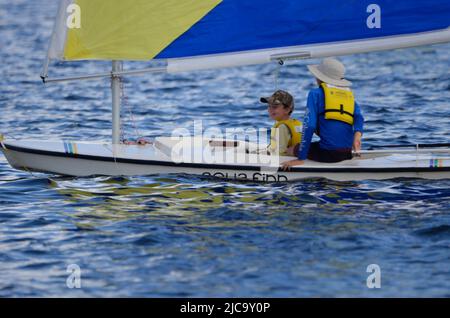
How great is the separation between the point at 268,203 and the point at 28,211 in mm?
2437

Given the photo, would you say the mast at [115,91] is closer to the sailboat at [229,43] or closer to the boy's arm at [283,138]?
the sailboat at [229,43]

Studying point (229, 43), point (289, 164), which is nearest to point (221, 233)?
point (289, 164)

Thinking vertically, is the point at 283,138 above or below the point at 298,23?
below

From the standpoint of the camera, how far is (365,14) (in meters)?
10.7

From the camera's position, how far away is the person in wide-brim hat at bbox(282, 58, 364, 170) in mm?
10859

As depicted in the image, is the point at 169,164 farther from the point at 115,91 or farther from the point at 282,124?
the point at 282,124

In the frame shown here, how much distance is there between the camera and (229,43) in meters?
11.0

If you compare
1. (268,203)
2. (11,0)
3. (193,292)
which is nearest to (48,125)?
(268,203)

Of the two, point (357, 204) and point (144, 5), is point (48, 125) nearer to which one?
point (144, 5)

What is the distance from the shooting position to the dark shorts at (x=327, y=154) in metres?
11.0

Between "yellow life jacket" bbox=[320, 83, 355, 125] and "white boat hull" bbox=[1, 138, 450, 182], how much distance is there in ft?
1.67

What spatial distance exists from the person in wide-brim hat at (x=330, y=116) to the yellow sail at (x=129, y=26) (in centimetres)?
141

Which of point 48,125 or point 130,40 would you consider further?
point 48,125

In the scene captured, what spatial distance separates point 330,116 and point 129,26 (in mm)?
2371
